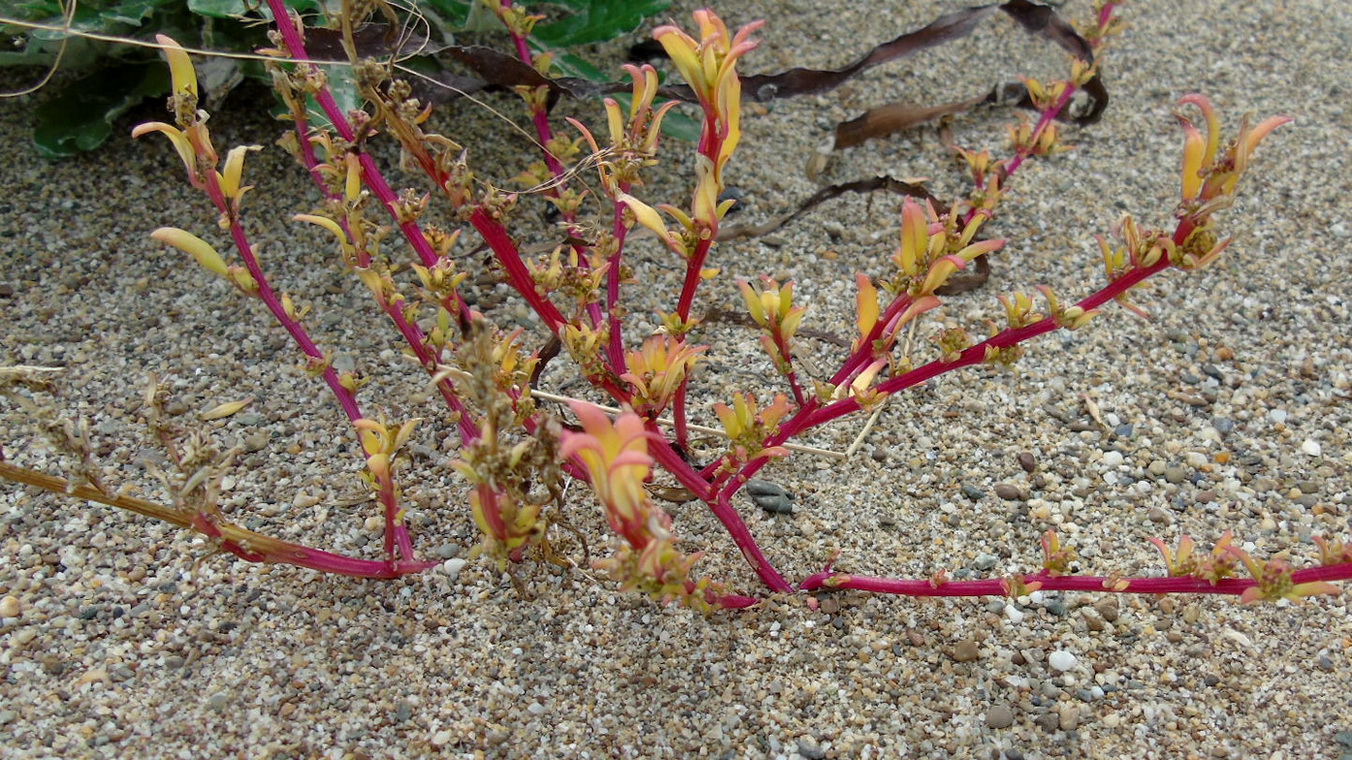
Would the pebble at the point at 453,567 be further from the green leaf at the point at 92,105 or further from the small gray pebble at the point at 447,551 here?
the green leaf at the point at 92,105

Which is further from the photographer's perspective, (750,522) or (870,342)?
(750,522)

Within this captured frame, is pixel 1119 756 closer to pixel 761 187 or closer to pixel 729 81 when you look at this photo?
pixel 729 81

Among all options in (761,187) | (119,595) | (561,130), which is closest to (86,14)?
(561,130)

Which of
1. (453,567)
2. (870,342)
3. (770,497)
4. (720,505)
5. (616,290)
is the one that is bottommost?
(453,567)

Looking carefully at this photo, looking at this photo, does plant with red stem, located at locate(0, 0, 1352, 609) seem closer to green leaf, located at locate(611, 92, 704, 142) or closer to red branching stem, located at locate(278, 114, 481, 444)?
red branching stem, located at locate(278, 114, 481, 444)

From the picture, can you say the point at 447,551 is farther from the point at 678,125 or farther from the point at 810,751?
the point at 678,125

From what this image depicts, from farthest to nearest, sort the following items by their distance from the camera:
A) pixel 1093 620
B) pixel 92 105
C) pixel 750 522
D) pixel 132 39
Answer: pixel 92 105
pixel 132 39
pixel 750 522
pixel 1093 620

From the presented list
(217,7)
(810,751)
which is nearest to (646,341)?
(810,751)
